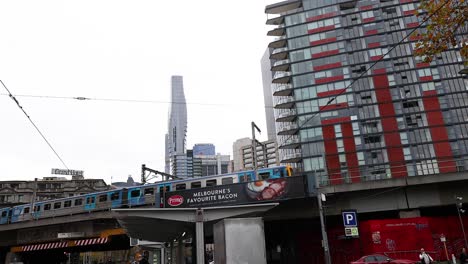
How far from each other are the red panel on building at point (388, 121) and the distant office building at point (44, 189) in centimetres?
7046

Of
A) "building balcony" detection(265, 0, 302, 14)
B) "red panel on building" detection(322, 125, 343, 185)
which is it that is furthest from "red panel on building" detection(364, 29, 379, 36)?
"red panel on building" detection(322, 125, 343, 185)

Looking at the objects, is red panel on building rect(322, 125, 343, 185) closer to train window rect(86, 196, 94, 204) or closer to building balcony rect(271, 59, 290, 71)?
building balcony rect(271, 59, 290, 71)

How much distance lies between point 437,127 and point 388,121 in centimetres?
911

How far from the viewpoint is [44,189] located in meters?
97.1

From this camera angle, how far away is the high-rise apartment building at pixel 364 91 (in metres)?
72.5

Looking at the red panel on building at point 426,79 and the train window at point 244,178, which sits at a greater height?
the red panel on building at point 426,79

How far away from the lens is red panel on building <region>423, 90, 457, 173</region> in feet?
231

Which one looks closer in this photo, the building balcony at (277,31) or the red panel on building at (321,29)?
the red panel on building at (321,29)

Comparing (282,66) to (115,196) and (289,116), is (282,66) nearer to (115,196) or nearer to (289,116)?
(289,116)

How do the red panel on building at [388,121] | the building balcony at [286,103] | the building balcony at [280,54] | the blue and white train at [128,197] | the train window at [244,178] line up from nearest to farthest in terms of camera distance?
the blue and white train at [128,197], the train window at [244,178], the red panel on building at [388,121], the building balcony at [286,103], the building balcony at [280,54]

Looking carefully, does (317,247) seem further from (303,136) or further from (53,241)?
(303,136)

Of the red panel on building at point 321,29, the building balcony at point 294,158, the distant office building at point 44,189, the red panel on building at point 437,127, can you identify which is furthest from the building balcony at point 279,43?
the distant office building at point 44,189

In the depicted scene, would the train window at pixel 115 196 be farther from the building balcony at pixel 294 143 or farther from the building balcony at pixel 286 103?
the building balcony at pixel 286 103

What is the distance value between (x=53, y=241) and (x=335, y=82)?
5983 cm
